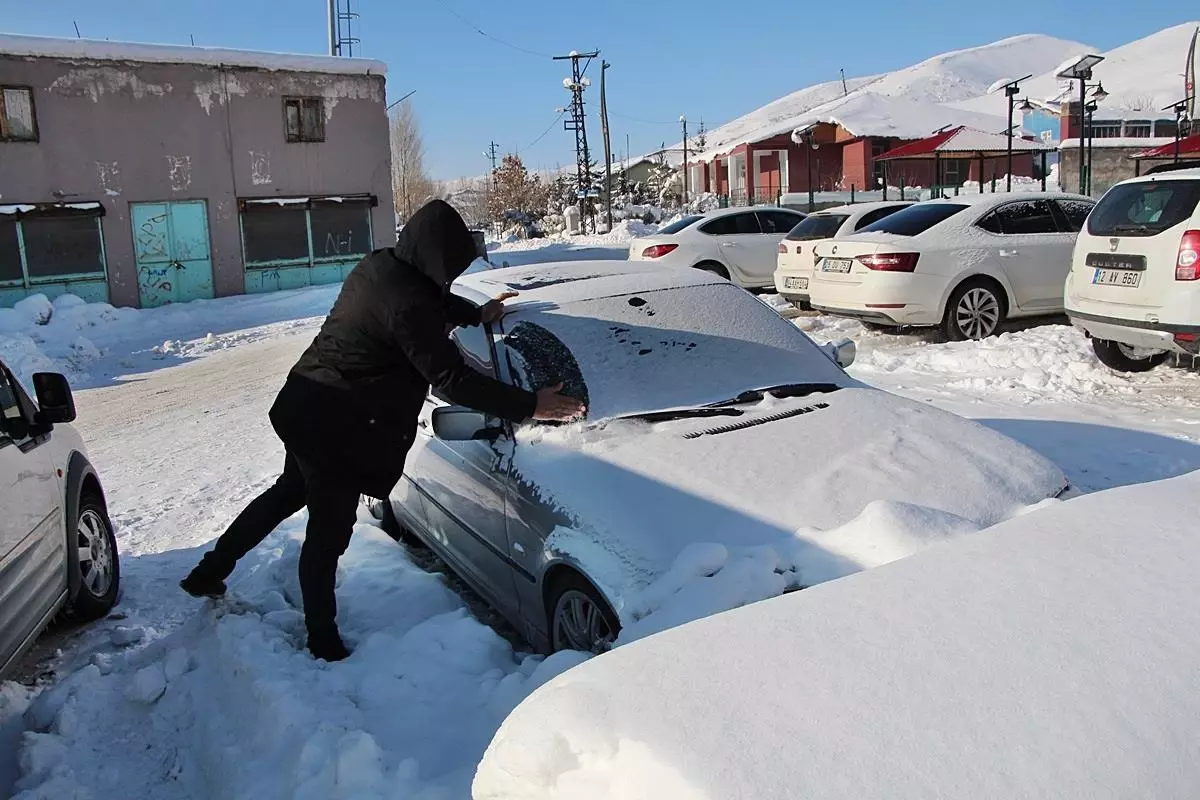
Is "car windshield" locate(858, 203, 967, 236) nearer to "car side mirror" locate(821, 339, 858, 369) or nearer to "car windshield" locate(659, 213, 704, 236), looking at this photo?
"car windshield" locate(659, 213, 704, 236)

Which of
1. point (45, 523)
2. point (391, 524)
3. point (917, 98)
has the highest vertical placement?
point (917, 98)

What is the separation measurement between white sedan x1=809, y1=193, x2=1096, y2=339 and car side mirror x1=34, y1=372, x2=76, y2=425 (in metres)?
7.55

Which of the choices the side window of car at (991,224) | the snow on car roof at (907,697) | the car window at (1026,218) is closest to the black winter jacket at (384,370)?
the snow on car roof at (907,697)

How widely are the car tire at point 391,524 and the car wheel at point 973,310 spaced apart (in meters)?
6.51

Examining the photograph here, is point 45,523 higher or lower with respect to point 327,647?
higher

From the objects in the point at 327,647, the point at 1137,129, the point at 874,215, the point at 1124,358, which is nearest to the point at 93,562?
the point at 327,647

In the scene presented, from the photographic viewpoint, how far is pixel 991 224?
32.1 ft

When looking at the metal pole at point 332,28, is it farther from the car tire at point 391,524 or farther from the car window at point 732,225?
the car tire at point 391,524

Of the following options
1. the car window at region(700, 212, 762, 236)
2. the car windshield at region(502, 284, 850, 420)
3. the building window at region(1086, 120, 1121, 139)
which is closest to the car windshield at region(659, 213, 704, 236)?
the car window at region(700, 212, 762, 236)

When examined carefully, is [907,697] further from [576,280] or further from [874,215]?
[874,215]

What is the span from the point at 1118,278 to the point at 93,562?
7187 millimetres

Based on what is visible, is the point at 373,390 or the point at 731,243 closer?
the point at 373,390

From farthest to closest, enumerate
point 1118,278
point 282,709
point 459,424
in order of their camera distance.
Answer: point 1118,278 → point 459,424 → point 282,709

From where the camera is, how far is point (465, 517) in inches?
163
